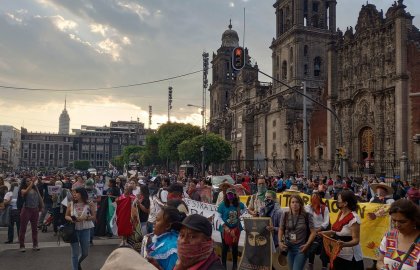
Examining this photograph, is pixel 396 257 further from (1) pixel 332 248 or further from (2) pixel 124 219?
(2) pixel 124 219

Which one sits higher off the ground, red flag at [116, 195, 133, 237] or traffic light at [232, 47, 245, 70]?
traffic light at [232, 47, 245, 70]

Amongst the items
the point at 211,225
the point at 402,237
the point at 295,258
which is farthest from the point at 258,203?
the point at 211,225

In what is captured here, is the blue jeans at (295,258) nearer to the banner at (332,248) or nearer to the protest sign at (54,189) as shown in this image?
the banner at (332,248)

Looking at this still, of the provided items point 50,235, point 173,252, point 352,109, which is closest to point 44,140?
point 352,109

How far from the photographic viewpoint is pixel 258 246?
7.53 meters

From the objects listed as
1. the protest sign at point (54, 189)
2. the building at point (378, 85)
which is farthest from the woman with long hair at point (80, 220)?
the building at point (378, 85)

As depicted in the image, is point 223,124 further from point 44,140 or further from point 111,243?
point 44,140

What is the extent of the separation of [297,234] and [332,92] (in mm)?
36391

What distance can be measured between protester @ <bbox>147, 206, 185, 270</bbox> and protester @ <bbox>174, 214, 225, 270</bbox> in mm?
591

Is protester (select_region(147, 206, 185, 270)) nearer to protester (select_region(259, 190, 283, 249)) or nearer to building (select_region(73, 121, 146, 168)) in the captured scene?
protester (select_region(259, 190, 283, 249))

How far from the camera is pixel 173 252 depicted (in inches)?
154

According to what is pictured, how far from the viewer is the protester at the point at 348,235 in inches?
231

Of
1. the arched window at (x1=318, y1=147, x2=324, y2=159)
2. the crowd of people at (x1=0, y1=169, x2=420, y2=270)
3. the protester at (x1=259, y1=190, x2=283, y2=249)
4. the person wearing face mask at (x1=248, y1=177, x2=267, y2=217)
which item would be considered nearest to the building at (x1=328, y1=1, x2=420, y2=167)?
the arched window at (x1=318, y1=147, x2=324, y2=159)

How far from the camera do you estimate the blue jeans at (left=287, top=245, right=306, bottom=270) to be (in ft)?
21.7
